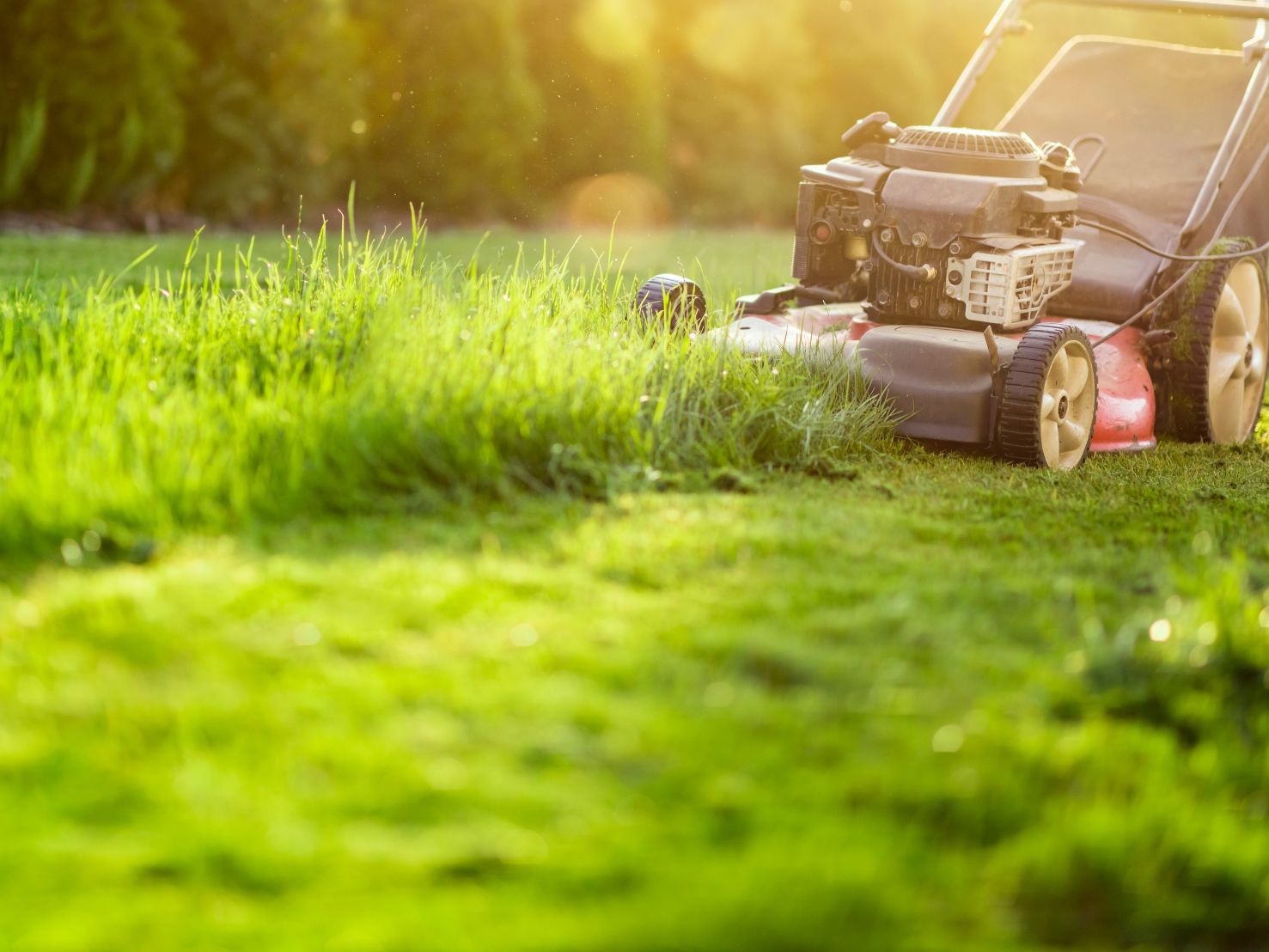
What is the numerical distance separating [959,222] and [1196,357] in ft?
4.11

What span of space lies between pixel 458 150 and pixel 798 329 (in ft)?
25.0

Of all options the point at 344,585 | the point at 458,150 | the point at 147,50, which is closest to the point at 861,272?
the point at 344,585

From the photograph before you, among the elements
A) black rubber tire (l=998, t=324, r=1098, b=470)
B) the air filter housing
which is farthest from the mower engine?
black rubber tire (l=998, t=324, r=1098, b=470)

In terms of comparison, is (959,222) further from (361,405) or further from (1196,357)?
(361,405)

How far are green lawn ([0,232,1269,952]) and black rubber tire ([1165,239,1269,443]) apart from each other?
1257mm

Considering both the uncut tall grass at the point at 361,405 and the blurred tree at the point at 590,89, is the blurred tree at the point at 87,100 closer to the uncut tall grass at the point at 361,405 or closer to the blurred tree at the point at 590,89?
the blurred tree at the point at 590,89

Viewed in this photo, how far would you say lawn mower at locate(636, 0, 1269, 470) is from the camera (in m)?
4.68

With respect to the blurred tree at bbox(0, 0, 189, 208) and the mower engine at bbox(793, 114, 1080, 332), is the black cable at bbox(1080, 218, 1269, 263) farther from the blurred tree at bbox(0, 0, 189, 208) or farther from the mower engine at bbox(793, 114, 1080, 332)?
the blurred tree at bbox(0, 0, 189, 208)

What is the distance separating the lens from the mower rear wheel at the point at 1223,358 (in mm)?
5406

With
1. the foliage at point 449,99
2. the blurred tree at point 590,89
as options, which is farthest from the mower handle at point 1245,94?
the blurred tree at point 590,89

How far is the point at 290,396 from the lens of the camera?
369 cm

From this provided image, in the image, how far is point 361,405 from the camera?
3.69 m

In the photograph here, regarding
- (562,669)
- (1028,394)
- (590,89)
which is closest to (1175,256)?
(1028,394)

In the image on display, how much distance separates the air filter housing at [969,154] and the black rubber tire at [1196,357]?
2.92 feet
